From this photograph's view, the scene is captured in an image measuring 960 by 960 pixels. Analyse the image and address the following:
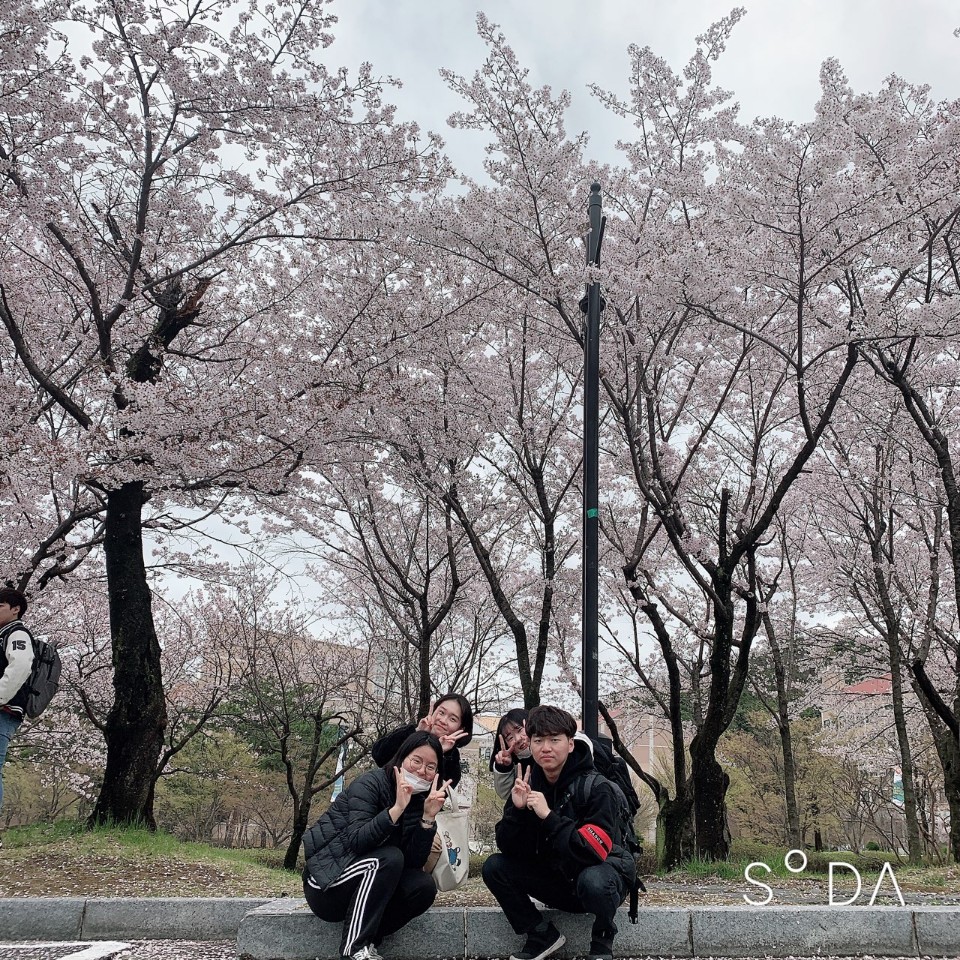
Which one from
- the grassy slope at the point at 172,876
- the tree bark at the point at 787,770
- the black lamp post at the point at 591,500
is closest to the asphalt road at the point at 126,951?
the grassy slope at the point at 172,876

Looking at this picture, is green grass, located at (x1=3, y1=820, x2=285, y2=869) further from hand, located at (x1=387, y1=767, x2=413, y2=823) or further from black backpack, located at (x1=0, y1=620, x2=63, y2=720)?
hand, located at (x1=387, y1=767, x2=413, y2=823)

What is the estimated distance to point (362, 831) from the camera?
11.2ft

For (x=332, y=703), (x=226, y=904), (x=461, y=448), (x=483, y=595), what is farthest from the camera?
(x=332, y=703)

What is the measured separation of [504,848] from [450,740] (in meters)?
0.59

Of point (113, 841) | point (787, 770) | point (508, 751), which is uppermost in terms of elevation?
point (787, 770)

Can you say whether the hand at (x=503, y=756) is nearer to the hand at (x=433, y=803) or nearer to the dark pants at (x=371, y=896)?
the hand at (x=433, y=803)

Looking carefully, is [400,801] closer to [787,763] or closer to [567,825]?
[567,825]

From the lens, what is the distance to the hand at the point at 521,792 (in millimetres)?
3459

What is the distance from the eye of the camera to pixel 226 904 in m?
4.39

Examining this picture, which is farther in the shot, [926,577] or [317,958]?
[926,577]

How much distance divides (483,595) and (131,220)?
988cm

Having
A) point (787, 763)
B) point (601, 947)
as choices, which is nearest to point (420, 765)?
point (601, 947)

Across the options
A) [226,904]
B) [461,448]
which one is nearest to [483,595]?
[461,448]

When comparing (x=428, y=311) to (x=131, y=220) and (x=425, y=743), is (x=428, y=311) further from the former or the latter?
(x=425, y=743)
